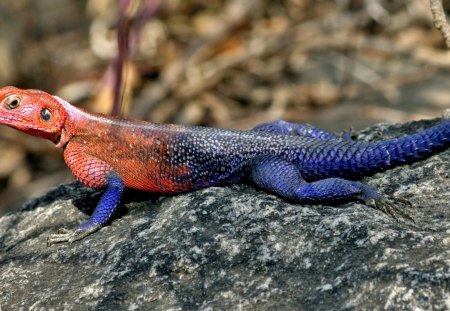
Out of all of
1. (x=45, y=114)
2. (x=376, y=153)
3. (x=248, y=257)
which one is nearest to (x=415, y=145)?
(x=376, y=153)

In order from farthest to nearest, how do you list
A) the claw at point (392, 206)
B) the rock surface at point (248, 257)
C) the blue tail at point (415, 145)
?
the blue tail at point (415, 145) → the claw at point (392, 206) → the rock surface at point (248, 257)

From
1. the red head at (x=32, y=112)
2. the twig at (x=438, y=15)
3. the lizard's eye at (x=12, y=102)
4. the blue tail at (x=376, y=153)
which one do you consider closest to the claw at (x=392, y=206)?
the blue tail at (x=376, y=153)

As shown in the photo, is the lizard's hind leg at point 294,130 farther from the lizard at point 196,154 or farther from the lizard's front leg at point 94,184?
the lizard's front leg at point 94,184

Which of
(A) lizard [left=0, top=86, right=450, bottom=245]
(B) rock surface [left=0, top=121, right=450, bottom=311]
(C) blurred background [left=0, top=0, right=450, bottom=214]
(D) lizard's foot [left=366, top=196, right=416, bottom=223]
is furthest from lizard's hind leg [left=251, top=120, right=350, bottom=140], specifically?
(C) blurred background [left=0, top=0, right=450, bottom=214]

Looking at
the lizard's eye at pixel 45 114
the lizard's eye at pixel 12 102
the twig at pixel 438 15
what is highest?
the twig at pixel 438 15

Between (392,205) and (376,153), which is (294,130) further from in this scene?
(392,205)

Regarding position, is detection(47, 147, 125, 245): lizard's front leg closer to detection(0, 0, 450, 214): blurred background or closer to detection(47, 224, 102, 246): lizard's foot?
detection(47, 224, 102, 246): lizard's foot

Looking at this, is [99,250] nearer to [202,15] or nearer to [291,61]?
[291,61]

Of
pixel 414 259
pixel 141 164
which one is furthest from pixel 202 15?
pixel 414 259
